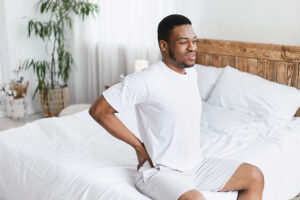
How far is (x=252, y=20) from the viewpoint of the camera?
3.21 meters

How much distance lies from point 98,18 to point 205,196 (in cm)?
311

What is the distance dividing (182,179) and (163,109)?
1.07ft

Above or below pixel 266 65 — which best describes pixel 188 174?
below

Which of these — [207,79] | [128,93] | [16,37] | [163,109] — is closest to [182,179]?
[163,109]

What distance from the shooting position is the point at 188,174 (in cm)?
174

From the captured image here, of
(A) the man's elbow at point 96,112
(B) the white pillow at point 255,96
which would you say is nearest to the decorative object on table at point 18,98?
(B) the white pillow at point 255,96

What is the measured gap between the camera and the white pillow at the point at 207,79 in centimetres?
317

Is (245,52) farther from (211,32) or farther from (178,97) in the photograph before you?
(178,97)

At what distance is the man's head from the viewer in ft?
5.51

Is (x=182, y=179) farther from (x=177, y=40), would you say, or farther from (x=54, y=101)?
(x=54, y=101)

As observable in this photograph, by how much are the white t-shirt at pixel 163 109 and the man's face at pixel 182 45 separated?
7cm

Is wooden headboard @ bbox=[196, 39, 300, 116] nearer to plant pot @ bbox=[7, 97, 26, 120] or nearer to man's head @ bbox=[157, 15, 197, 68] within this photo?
man's head @ bbox=[157, 15, 197, 68]

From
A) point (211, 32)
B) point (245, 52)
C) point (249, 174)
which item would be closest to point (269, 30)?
point (245, 52)

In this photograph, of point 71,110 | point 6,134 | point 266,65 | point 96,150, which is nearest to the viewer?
point 96,150
